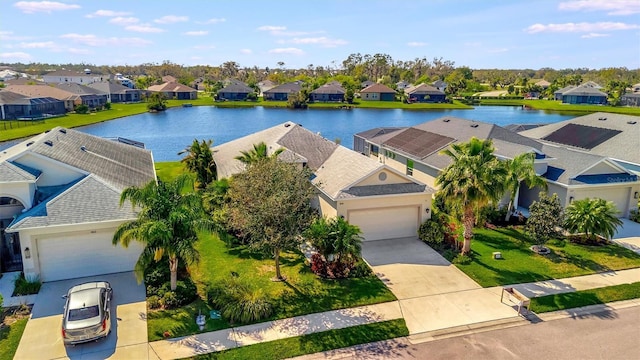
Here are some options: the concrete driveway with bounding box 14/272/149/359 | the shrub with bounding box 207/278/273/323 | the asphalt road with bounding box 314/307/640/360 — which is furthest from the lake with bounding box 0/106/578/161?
the asphalt road with bounding box 314/307/640/360

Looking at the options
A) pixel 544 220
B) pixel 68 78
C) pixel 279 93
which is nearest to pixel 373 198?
pixel 544 220

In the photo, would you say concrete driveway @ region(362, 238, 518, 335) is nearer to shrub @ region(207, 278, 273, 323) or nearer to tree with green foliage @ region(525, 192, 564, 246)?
tree with green foliage @ region(525, 192, 564, 246)

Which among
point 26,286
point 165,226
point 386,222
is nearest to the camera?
point 165,226

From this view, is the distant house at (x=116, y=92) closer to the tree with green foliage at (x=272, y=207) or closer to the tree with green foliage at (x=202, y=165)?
the tree with green foliage at (x=202, y=165)

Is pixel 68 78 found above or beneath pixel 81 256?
above

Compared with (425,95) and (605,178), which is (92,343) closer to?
(605,178)

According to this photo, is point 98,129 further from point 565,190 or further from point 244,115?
point 565,190

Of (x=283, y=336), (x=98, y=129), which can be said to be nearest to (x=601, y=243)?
(x=283, y=336)
